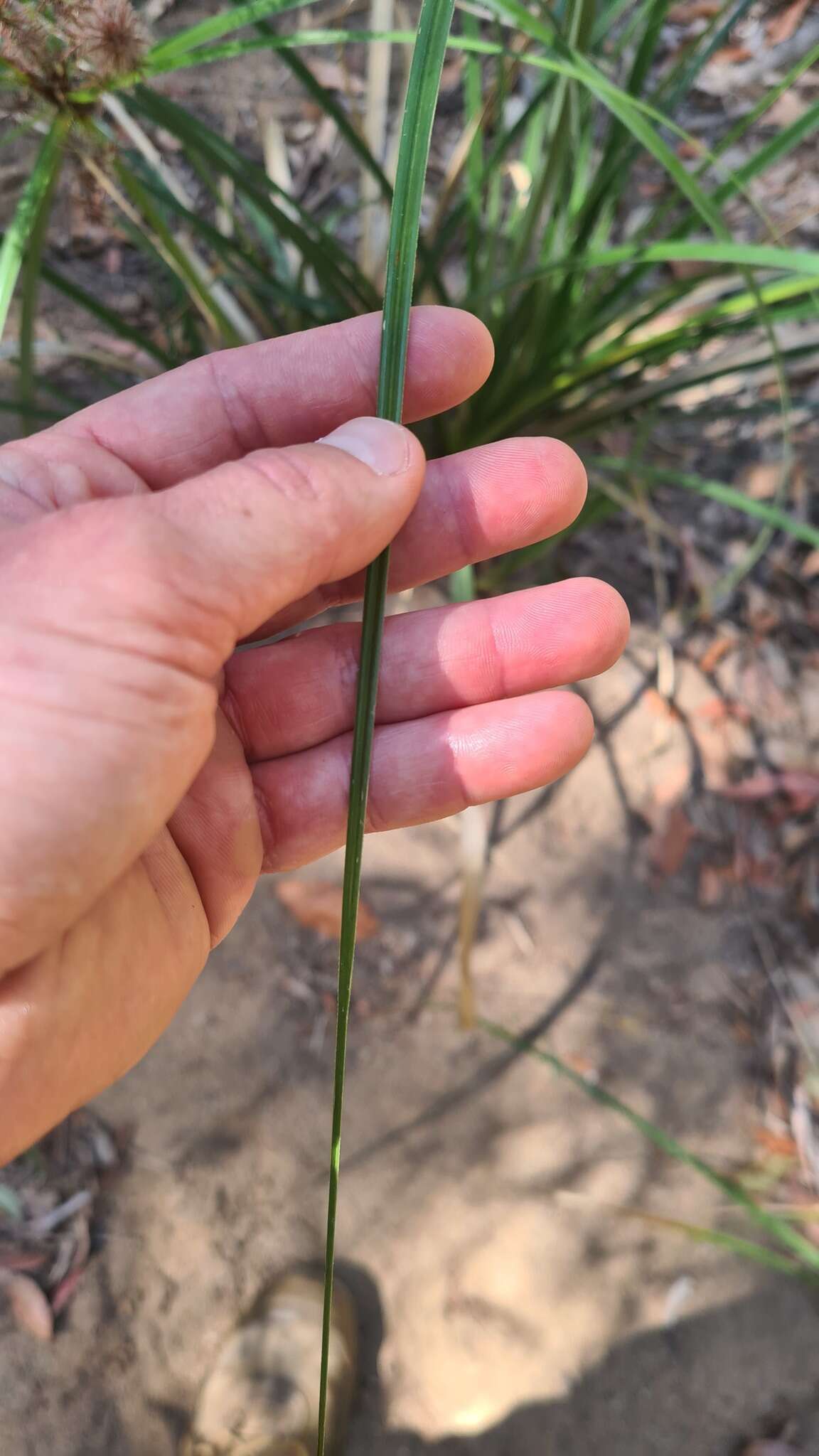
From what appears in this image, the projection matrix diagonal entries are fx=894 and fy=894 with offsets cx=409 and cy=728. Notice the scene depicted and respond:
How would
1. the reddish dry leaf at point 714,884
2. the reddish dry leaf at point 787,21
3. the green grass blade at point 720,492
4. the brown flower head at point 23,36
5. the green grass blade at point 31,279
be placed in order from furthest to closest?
the reddish dry leaf at point 787,21, the reddish dry leaf at point 714,884, the green grass blade at point 720,492, the green grass blade at point 31,279, the brown flower head at point 23,36

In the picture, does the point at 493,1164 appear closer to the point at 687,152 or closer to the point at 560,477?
the point at 560,477

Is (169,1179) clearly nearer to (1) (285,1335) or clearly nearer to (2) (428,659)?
(1) (285,1335)

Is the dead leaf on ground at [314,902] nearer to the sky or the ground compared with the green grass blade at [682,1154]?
nearer to the sky

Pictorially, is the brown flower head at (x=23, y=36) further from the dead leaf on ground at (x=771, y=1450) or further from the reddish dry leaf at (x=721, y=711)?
the dead leaf on ground at (x=771, y=1450)

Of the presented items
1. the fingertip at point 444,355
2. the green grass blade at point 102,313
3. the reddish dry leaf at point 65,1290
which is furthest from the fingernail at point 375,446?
the reddish dry leaf at point 65,1290

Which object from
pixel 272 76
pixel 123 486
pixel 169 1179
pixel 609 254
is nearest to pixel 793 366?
pixel 609 254

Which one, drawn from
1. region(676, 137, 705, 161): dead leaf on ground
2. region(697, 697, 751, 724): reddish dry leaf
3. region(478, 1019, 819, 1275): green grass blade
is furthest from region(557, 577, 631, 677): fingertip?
region(676, 137, 705, 161): dead leaf on ground
